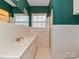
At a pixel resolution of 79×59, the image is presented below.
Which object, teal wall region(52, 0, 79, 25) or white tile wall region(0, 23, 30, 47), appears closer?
white tile wall region(0, 23, 30, 47)

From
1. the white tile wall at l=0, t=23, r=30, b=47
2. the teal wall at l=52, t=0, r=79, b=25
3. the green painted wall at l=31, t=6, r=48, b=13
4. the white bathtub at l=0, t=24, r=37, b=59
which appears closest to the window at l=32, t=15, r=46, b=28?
the green painted wall at l=31, t=6, r=48, b=13

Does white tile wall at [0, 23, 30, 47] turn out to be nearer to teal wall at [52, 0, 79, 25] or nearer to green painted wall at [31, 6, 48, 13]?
teal wall at [52, 0, 79, 25]

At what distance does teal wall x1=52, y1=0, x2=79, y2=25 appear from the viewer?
3.88 m

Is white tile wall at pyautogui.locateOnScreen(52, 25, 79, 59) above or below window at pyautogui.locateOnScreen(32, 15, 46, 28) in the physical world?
below

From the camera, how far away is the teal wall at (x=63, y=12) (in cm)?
388

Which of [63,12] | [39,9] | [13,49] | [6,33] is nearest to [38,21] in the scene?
[39,9]

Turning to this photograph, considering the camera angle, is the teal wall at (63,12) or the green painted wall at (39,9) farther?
the green painted wall at (39,9)

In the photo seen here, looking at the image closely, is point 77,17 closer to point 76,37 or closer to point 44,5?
point 76,37

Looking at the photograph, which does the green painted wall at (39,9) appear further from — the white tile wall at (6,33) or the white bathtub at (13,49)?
the white bathtub at (13,49)

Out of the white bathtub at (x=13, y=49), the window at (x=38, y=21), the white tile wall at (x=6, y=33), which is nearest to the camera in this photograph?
the white bathtub at (x=13, y=49)

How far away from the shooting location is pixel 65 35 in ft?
12.7

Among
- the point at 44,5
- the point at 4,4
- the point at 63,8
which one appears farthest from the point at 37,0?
the point at 4,4

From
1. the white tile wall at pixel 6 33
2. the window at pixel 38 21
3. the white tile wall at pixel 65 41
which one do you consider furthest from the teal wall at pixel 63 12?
the window at pixel 38 21

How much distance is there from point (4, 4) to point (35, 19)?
6.27 m
